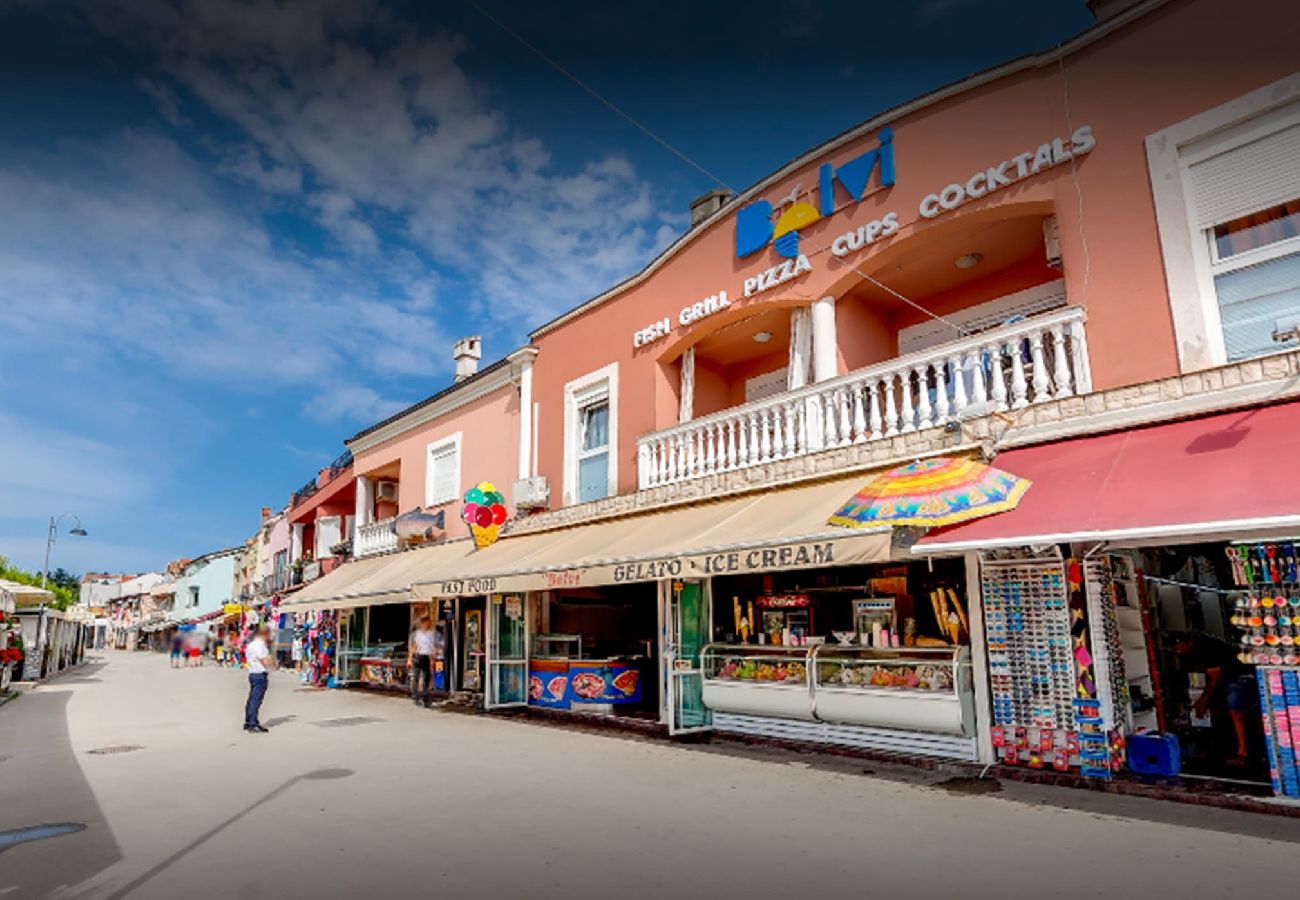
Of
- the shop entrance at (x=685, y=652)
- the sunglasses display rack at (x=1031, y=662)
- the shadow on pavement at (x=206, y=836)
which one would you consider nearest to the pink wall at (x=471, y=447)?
the shop entrance at (x=685, y=652)

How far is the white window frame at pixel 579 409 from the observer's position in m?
12.8

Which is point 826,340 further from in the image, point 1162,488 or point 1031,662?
point 1162,488

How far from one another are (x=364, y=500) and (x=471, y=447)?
6552 millimetres

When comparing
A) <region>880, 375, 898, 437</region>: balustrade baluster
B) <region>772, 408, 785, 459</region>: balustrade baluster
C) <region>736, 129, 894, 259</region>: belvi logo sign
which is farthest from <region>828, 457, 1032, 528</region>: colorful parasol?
<region>736, 129, 894, 259</region>: belvi logo sign

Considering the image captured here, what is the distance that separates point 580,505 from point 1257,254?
9107 millimetres

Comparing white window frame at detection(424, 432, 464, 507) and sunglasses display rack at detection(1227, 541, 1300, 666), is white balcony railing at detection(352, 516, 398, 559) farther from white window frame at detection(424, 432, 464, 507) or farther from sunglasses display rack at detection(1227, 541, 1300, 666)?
sunglasses display rack at detection(1227, 541, 1300, 666)

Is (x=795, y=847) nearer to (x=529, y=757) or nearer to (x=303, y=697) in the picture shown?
(x=529, y=757)

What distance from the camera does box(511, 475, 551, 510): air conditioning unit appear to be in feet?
45.5

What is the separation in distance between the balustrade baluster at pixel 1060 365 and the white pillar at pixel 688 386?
536 cm

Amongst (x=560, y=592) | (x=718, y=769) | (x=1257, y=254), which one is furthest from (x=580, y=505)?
(x=1257, y=254)

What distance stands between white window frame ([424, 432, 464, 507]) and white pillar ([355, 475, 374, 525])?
4.35 metres

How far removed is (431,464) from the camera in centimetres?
1806

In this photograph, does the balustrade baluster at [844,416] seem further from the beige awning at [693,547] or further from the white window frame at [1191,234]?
the white window frame at [1191,234]

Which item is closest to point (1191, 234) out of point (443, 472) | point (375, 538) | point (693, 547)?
point (693, 547)
